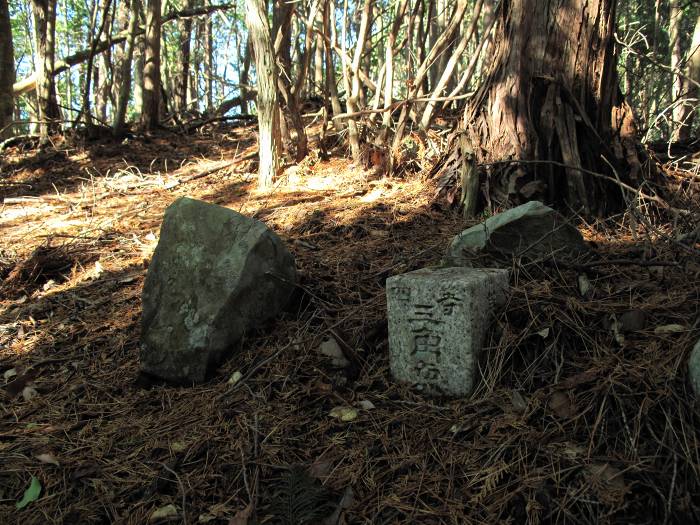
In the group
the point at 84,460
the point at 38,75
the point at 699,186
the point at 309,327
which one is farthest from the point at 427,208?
the point at 38,75

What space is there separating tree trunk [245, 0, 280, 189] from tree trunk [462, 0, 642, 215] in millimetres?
2147

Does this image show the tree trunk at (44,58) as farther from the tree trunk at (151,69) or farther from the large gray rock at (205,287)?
the large gray rock at (205,287)

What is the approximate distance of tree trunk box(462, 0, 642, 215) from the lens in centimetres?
351

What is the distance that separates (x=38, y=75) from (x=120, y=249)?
4.75m

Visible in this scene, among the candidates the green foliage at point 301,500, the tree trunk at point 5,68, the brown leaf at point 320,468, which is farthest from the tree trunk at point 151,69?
the green foliage at point 301,500

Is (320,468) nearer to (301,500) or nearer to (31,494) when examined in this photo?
(301,500)

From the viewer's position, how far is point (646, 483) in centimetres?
172

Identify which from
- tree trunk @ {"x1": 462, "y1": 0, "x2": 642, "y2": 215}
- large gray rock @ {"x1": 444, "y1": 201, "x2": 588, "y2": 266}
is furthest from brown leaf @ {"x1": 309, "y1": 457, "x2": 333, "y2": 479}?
tree trunk @ {"x1": 462, "y1": 0, "x2": 642, "y2": 215}

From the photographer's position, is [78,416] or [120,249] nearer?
[78,416]

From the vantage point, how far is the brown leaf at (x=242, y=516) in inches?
72.6

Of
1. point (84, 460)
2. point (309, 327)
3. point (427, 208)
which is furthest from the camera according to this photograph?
point (427, 208)

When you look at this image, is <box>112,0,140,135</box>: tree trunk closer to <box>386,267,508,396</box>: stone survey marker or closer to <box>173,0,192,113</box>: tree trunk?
<box>173,0,192,113</box>: tree trunk

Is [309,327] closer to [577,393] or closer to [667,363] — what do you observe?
[577,393]

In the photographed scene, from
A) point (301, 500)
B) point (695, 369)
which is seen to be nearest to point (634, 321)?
point (695, 369)
